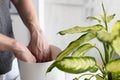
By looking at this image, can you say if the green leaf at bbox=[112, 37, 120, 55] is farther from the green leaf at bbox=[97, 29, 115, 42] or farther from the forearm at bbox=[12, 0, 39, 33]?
the forearm at bbox=[12, 0, 39, 33]

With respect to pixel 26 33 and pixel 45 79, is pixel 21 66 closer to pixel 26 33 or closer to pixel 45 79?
pixel 45 79

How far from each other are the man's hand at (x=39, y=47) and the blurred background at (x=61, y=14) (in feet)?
3.97

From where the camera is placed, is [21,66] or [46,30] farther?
[46,30]

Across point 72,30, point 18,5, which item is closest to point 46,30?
point 18,5

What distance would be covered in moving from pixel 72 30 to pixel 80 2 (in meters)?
1.68

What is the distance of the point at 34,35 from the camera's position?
88 centimetres

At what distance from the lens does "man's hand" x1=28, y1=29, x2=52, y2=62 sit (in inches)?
29.9

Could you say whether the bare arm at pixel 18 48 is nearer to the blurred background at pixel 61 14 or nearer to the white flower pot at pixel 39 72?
the white flower pot at pixel 39 72

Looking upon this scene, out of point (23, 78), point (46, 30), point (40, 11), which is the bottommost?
point (46, 30)

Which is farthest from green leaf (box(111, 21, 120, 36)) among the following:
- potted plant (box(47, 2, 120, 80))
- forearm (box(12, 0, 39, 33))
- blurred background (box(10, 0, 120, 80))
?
blurred background (box(10, 0, 120, 80))

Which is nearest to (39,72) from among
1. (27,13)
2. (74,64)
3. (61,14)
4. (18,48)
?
(18,48)

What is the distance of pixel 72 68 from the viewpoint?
41cm

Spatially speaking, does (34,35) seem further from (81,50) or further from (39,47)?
(81,50)

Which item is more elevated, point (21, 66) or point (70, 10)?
point (21, 66)
